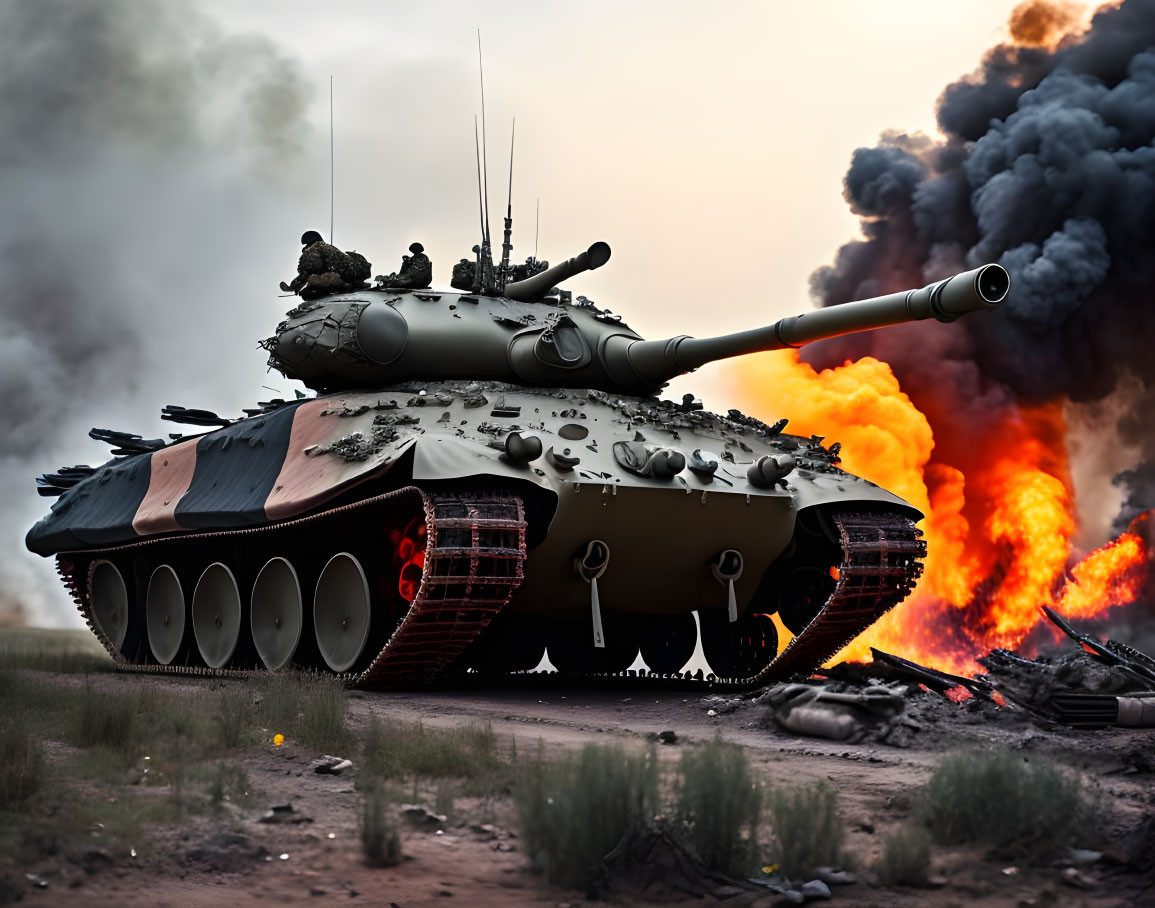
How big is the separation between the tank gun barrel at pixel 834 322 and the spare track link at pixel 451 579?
10.6ft

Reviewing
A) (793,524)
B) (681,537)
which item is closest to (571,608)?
(681,537)

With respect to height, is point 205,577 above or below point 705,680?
above

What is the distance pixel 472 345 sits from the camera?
14711 millimetres

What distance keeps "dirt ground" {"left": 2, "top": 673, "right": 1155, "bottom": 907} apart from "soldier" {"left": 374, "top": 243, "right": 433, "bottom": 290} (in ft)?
25.4

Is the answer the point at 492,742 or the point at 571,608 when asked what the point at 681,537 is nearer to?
the point at 571,608

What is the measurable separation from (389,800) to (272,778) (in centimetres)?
107

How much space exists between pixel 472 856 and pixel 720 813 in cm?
107

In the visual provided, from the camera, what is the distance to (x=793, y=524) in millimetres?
13797

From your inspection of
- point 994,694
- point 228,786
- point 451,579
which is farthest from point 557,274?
point 228,786

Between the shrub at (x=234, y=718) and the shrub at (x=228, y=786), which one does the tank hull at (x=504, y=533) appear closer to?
the shrub at (x=234, y=718)

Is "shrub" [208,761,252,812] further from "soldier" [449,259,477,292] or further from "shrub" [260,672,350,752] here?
"soldier" [449,259,477,292]

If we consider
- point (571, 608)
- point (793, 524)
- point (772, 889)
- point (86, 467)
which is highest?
point (86, 467)

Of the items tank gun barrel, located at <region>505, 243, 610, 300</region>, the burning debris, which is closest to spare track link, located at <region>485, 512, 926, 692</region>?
the burning debris

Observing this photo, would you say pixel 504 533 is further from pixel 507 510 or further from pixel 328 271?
pixel 328 271
